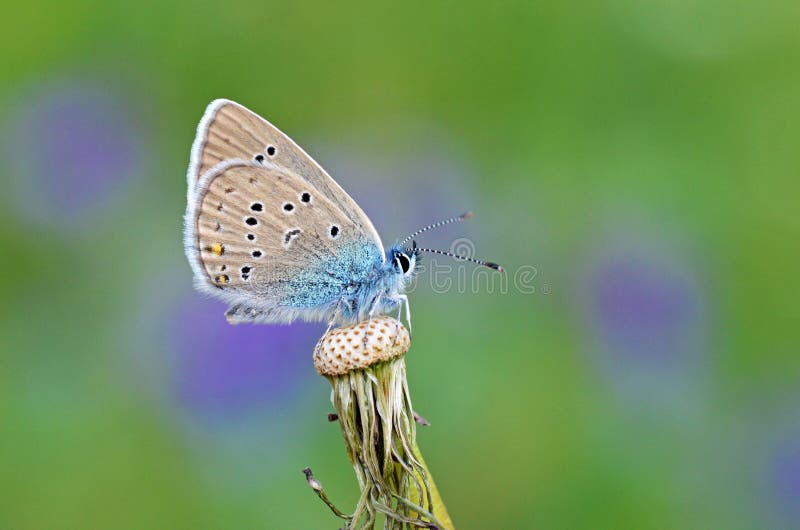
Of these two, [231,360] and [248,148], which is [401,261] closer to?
[248,148]

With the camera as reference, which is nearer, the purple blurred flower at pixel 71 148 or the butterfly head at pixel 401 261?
the butterfly head at pixel 401 261

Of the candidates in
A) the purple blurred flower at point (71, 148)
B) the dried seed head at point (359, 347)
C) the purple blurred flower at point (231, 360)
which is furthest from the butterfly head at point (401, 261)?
the purple blurred flower at point (71, 148)

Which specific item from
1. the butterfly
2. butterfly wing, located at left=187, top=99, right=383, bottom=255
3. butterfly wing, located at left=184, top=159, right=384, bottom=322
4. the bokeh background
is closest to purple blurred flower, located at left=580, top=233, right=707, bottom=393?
the bokeh background

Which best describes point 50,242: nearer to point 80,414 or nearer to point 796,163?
point 80,414

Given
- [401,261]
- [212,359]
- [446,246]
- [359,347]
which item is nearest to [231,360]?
[212,359]

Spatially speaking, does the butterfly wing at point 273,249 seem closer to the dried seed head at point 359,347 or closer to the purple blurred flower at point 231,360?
the dried seed head at point 359,347

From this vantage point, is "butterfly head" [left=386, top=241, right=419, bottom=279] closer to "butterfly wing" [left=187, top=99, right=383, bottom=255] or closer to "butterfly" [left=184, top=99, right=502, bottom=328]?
"butterfly" [left=184, top=99, right=502, bottom=328]

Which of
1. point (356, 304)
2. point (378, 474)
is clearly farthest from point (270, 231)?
point (378, 474)
